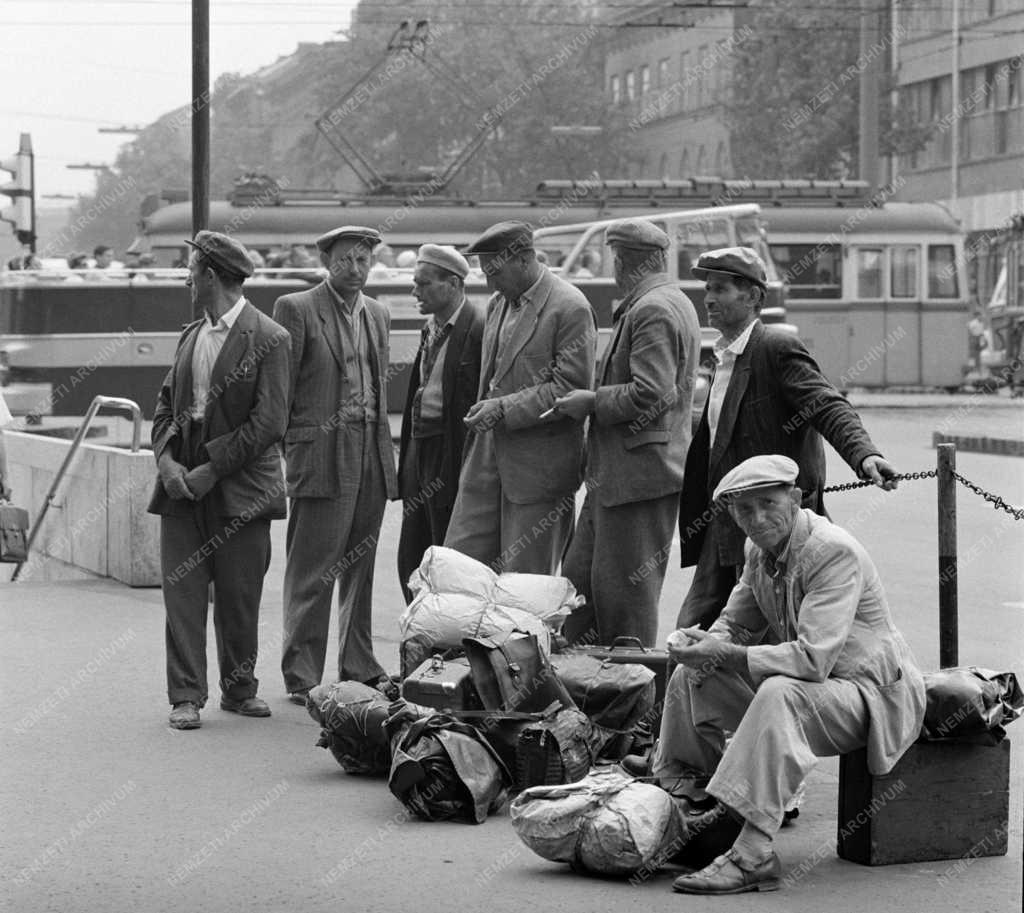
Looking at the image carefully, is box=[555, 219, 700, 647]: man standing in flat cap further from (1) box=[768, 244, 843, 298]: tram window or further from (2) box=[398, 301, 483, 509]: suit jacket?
(1) box=[768, 244, 843, 298]: tram window

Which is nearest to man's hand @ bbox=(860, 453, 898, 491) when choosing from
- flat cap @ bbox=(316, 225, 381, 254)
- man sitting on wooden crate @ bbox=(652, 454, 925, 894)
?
man sitting on wooden crate @ bbox=(652, 454, 925, 894)

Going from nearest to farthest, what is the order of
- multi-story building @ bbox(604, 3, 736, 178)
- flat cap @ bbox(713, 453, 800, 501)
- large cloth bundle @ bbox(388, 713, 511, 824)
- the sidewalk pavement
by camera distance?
the sidewalk pavement → flat cap @ bbox(713, 453, 800, 501) → large cloth bundle @ bbox(388, 713, 511, 824) → multi-story building @ bbox(604, 3, 736, 178)

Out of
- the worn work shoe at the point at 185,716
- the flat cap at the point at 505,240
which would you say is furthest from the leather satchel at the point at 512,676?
the flat cap at the point at 505,240

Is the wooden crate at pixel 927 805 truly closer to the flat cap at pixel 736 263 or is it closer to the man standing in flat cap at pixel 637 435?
the flat cap at pixel 736 263

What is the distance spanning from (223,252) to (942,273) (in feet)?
96.8

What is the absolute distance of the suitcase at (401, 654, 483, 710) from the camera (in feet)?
23.4

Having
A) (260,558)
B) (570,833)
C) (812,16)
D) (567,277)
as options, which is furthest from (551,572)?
(812,16)

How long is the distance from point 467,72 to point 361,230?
62.4m

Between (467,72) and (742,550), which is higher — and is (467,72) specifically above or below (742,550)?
above

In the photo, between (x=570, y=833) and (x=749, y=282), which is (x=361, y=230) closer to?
(x=749, y=282)

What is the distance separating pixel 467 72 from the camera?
6994 centimetres

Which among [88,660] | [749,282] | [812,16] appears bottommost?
[88,660]

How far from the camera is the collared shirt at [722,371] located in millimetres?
7344

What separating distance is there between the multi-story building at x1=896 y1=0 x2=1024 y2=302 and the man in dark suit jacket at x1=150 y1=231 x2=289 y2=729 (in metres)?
45.7
